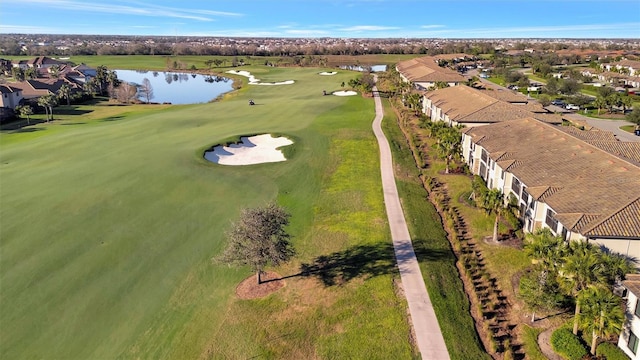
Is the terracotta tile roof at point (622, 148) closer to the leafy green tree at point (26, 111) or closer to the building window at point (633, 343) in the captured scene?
the building window at point (633, 343)

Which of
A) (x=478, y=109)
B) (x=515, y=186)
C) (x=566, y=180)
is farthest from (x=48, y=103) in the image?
(x=566, y=180)

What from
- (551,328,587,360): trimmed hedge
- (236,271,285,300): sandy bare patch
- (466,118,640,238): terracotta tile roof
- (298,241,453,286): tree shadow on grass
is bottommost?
(551,328,587,360): trimmed hedge

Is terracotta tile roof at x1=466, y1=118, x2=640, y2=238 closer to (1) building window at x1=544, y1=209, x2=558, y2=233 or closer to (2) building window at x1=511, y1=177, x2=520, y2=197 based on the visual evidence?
(1) building window at x1=544, y1=209, x2=558, y2=233

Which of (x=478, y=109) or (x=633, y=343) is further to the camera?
(x=478, y=109)

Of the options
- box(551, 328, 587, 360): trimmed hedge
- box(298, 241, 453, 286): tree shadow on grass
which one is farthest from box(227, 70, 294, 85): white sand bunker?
box(551, 328, 587, 360): trimmed hedge

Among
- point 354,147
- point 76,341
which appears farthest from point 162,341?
point 354,147

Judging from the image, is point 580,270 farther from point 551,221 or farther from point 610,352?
point 551,221

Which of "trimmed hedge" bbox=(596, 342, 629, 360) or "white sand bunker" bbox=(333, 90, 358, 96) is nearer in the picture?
"trimmed hedge" bbox=(596, 342, 629, 360)
